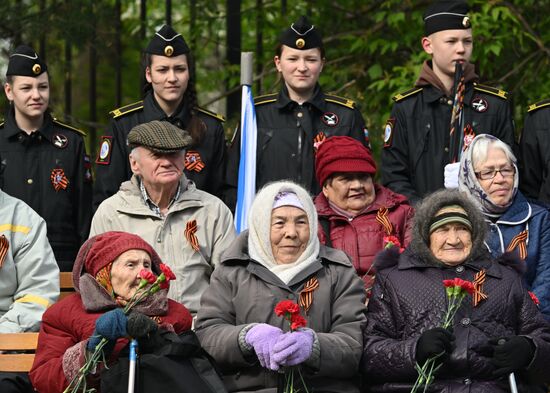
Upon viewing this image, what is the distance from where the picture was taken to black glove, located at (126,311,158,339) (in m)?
7.04

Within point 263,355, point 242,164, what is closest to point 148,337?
point 263,355

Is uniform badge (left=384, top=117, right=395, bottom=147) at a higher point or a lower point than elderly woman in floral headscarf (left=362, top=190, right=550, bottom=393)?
higher

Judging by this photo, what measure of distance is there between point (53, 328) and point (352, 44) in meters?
4.80

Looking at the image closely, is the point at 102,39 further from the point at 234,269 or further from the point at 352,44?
the point at 234,269

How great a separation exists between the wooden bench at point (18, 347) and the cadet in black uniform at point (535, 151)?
11.3 feet

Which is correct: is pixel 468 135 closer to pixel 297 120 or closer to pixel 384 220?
pixel 297 120

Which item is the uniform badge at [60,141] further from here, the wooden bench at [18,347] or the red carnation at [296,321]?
the red carnation at [296,321]

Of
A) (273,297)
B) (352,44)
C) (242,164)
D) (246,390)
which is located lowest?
(246,390)

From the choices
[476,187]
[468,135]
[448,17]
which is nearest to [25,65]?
[448,17]

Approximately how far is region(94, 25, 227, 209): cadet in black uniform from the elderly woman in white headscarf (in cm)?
162

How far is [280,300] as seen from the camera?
7531 millimetres

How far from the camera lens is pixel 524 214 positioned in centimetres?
820

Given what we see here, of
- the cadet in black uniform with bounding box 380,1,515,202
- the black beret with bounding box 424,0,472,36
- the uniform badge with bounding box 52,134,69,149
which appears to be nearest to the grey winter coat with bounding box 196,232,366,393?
the cadet in black uniform with bounding box 380,1,515,202

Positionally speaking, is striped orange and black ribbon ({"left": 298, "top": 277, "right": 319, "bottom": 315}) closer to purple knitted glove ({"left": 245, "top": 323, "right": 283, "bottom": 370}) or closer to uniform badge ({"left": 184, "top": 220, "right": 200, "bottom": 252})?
purple knitted glove ({"left": 245, "top": 323, "right": 283, "bottom": 370})
